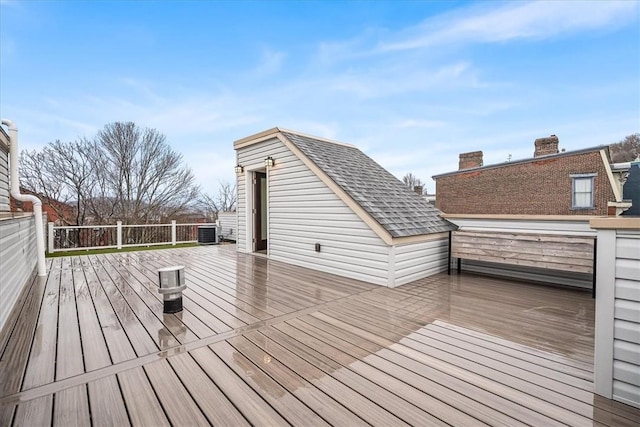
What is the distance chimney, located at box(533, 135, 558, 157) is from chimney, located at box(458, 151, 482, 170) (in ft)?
8.93

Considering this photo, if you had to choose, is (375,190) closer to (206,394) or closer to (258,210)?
Answer: (258,210)

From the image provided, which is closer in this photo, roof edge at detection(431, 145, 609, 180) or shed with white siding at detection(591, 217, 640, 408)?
shed with white siding at detection(591, 217, 640, 408)

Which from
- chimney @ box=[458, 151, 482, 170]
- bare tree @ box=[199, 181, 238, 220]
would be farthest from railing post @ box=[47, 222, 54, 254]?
chimney @ box=[458, 151, 482, 170]

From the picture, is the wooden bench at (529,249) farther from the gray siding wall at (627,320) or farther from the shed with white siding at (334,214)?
the gray siding wall at (627,320)

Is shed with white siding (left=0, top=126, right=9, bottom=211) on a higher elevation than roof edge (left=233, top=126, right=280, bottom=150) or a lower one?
lower

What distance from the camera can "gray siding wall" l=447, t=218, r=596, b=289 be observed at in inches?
168

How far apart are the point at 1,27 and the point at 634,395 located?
1133 cm

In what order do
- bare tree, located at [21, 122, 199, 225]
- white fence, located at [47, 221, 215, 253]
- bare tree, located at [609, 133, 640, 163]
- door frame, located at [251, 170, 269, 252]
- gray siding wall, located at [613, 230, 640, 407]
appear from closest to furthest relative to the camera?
gray siding wall, located at [613, 230, 640, 407]
door frame, located at [251, 170, 269, 252]
white fence, located at [47, 221, 215, 253]
bare tree, located at [21, 122, 199, 225]
bare tree, located at [609, 133, 640, 163]

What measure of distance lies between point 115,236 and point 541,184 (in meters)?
17.8

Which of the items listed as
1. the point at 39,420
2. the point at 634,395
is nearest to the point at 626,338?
the point at 634,395

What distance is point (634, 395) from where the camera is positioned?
163 cm

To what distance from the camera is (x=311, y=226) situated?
5.64 m

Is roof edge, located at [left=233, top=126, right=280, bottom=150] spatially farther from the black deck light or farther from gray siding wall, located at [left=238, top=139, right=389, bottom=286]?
the black deck light

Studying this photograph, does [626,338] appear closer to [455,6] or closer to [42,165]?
[455,6]
